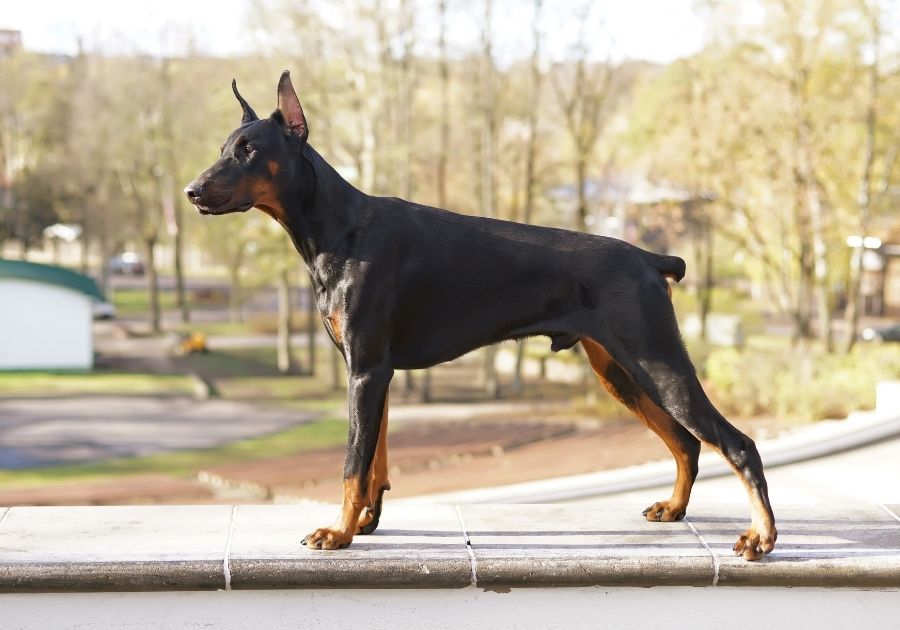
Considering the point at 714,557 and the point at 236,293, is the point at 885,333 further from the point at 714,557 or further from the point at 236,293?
the point at 714,557

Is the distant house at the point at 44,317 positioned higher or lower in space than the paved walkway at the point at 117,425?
higher

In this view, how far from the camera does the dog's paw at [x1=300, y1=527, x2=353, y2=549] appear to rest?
3.72 metres

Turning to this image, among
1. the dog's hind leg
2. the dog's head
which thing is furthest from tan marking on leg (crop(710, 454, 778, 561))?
the dog's head

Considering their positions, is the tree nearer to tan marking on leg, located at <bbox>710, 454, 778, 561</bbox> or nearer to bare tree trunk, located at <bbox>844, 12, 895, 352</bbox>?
bare tree trunk, located at <bbox>844, 12, 895, 352</bbox>

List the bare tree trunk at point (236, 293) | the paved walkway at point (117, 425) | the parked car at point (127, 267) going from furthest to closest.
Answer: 1. the parked car at point (127, 267)
2. the bare tree trunk at point (236, 293)
3. the paved walkway at point (117, 425)

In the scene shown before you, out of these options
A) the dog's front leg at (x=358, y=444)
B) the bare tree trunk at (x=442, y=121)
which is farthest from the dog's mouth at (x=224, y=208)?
the bare tree trunk at (x=442, y=121)

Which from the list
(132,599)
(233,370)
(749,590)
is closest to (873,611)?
(749,590)

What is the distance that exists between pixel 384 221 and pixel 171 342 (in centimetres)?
3615

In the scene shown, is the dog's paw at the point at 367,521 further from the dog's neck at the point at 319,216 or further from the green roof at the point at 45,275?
the green roof at the point at 45,275

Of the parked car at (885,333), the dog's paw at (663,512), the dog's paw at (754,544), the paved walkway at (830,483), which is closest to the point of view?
the dog's paw at (754,544)

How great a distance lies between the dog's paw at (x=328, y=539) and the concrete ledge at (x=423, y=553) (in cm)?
4

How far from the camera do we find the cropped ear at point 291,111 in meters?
3.60

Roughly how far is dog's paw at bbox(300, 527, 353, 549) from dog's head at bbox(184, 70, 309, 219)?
1208 millimetres

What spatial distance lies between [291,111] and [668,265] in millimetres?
1503
